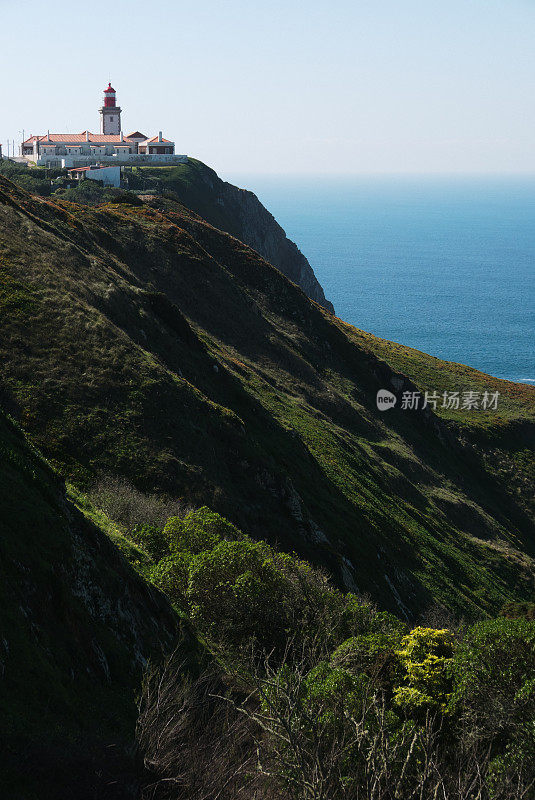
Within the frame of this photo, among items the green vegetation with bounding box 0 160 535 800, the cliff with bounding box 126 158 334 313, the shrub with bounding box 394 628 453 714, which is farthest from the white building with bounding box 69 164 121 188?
the shrub with bounding box 394 628 453 714

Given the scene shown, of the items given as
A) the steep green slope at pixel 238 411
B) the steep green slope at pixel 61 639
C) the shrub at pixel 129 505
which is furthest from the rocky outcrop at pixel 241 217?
the steep green slope at pixel 61 639

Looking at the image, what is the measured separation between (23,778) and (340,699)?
300 inches

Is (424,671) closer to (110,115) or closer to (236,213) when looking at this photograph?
(236,213)

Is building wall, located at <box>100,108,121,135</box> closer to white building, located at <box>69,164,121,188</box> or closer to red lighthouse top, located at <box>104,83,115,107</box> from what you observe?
red lighthouse top, located at <box>104,83,115,107</box>

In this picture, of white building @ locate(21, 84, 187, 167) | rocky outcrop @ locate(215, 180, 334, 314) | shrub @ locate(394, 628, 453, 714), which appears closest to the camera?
shrub @ locate(394, 628, 453, 714)

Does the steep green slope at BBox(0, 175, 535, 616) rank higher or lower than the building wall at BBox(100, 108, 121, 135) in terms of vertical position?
lower

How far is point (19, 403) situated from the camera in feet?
109

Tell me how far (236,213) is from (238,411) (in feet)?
342

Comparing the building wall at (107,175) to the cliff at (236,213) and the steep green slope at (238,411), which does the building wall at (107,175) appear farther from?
the steep green slope at (238,411)

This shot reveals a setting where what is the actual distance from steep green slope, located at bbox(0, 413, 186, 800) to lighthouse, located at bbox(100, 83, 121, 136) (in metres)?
158

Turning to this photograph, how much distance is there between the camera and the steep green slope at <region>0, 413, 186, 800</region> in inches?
410

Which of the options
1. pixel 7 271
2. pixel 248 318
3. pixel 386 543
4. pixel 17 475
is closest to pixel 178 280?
pixel 248 318

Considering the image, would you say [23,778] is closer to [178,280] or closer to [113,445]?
[113,445]

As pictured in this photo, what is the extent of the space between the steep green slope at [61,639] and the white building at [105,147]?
4793 inches
